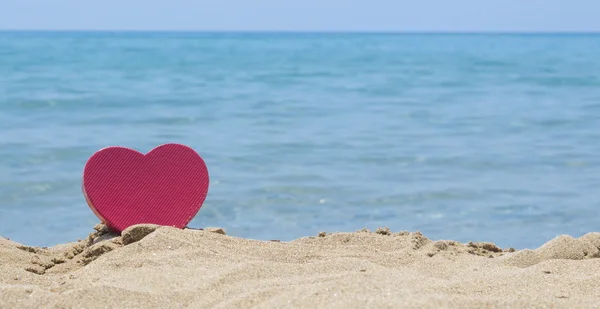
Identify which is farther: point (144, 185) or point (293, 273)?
point (144, 185)

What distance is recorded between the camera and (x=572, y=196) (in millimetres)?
6016

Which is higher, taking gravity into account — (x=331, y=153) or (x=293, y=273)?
(x=293, y=273)

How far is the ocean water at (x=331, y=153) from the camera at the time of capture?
5.39 m

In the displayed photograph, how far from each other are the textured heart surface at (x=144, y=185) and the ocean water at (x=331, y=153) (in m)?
1.67

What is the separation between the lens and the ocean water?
5.39m

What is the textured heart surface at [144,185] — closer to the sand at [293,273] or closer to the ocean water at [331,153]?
the sand at [293,273]

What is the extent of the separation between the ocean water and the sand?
6.09 feet

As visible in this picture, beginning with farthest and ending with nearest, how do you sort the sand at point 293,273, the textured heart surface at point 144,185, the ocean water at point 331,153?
the ocean water at point 331,153 → the textured heart surface at point 144,185 → the sand at point 293,273

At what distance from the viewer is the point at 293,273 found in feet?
8.52

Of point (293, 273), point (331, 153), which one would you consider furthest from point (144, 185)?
point (331, 153)

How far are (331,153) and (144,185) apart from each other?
4425mm

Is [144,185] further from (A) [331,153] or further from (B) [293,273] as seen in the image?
(A) [331,153]

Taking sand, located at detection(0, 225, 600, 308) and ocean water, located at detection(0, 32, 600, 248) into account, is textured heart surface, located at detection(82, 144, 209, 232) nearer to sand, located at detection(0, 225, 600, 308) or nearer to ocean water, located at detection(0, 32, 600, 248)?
sand, located at detection(0, 225, 600, 308)

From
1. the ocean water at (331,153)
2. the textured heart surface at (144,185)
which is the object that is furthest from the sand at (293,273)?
the ocean water at (331,153)
